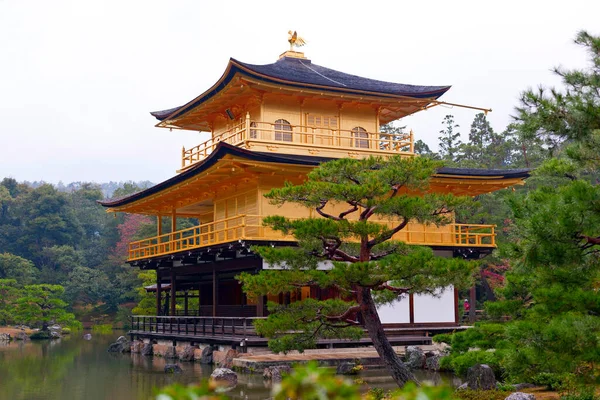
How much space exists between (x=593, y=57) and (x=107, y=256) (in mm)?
51912

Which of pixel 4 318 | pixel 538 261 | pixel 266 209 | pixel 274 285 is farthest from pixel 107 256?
pixel 538 261

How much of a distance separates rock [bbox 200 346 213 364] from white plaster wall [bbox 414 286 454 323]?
628 cm

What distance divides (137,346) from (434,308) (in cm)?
1112

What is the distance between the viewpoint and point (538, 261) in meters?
8.77

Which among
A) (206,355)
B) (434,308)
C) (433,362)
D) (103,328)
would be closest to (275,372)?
(433,362)

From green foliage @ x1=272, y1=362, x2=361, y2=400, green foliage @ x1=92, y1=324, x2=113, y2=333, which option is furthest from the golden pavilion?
green foliage @ x1=92, y1=324, x2=113, y2=333

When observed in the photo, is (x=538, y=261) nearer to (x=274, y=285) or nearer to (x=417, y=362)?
(x=274, y=285)

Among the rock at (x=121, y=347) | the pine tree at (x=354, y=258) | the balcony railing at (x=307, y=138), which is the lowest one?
the rock at (x=121, y=347)

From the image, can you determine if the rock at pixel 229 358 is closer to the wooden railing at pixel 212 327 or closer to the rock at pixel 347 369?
the wooden railing at pixel 212 327

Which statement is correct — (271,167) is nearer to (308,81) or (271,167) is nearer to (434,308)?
(308,81)

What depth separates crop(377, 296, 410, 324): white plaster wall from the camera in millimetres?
21703

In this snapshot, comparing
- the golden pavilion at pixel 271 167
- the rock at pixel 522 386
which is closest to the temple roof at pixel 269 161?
the golden pavilion at pixel 271 167

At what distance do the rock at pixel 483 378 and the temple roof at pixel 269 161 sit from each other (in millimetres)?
6086

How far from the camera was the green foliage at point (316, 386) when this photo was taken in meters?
2.43
